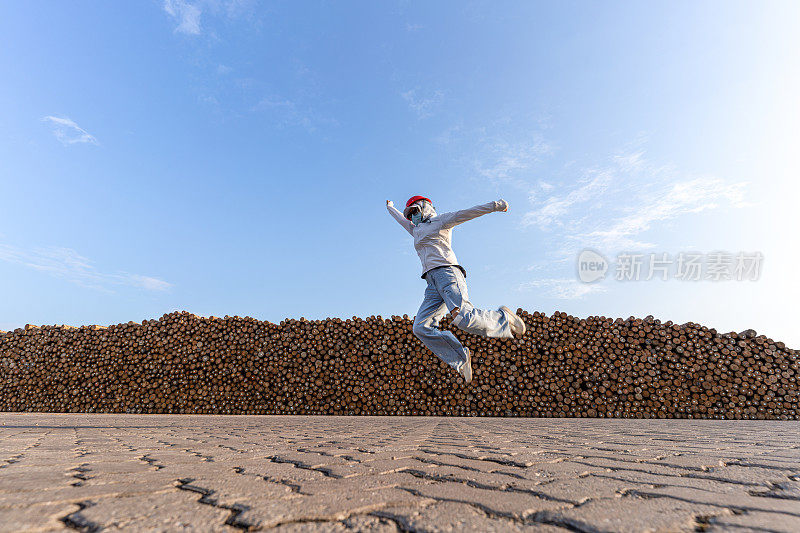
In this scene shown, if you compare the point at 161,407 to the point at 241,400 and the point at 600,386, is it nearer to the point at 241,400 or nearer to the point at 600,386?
the point at 241,400

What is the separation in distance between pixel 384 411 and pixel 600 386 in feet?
13.2

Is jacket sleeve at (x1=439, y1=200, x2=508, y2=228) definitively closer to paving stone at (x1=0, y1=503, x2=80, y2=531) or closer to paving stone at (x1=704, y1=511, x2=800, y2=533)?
paving stone at (x1=704, y1=511, x2=800, y2=533)

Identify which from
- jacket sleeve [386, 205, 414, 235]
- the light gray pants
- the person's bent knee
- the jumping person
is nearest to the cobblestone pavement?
the light gray pants

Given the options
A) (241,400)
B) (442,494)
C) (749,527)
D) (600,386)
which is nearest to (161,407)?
(241,400)

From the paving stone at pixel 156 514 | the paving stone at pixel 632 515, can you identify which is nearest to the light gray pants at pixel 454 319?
the paving stone at pixel 632 515

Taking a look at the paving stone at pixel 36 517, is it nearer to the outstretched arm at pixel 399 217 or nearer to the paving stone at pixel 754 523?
the paving stone at pixel 754 523

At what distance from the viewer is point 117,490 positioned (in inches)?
47.2

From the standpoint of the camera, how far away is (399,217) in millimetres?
4867

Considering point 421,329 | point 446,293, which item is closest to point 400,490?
point 446,293

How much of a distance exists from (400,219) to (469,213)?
0.92 meters

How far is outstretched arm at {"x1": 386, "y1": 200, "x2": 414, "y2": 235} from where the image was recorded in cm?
475

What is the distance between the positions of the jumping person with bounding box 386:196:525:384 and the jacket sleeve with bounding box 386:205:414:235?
0.14 meters

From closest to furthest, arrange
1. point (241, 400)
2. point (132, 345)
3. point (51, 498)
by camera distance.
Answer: point (51, 498) < point (241, 400) < point (132, 345)

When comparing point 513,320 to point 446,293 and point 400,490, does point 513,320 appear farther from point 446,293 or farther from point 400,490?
point 400,490
